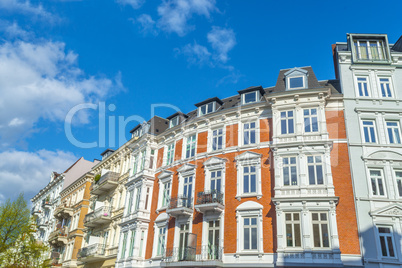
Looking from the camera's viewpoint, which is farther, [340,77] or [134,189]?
[134,189]

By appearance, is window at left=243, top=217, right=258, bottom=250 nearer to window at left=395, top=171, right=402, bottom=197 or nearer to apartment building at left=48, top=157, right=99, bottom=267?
window at left=395, top=171, right=402, bottom=197

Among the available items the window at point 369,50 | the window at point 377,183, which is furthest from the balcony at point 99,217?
the window at point 369,50

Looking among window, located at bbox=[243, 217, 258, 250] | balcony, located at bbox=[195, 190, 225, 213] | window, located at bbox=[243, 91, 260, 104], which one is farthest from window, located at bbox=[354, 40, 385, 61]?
balcony, located at bbox=[195, 190, 225, 213]

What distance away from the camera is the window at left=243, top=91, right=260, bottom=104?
82.0ft

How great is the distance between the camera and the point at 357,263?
58.6 ft

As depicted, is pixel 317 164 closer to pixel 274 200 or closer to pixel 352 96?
pixel 274 200

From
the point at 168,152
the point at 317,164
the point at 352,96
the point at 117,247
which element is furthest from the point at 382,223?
the point at 117,247

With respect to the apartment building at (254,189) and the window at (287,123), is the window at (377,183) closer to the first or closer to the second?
Result: the apartment building at (254,189)

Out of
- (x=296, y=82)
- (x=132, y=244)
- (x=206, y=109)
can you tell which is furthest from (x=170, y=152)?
(x=296, y=82)

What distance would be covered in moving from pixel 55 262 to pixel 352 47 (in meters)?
40.5

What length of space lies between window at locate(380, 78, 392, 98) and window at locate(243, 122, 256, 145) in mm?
8957

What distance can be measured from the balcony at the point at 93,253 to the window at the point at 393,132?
25681 millimetres

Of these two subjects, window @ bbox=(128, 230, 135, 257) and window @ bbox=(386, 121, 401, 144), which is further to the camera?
window @ bbox=(128, 230, 135, 257)

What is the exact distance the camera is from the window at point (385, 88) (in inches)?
880
